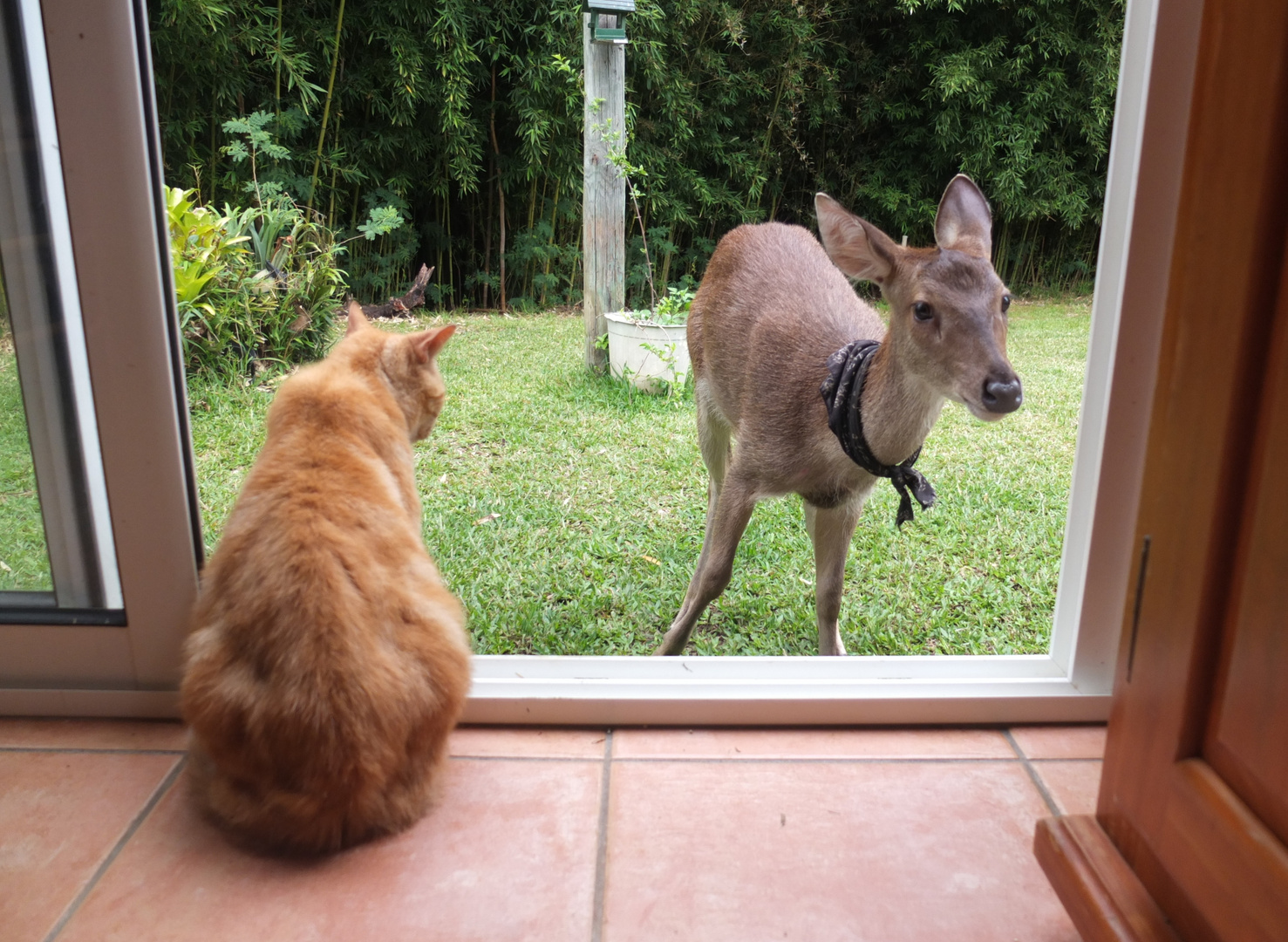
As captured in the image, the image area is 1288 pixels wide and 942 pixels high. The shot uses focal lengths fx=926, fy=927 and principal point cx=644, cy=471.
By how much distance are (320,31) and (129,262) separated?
388 cm

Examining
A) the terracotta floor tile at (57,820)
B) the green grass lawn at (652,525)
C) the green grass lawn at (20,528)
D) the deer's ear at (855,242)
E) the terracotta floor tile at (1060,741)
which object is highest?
the deer's ear at (855,242)

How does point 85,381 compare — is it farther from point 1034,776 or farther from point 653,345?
point 653,345

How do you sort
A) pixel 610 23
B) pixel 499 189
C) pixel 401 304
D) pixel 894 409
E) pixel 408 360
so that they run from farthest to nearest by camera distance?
pixel 499 189
pixel 401 304
pixel 610 23
pixel 894 409
pixel 408 360

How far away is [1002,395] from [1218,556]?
80cm

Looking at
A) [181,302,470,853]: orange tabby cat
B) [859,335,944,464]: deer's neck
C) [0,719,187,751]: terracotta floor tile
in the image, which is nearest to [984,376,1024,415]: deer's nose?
[859,335,944,464]: deer's neck

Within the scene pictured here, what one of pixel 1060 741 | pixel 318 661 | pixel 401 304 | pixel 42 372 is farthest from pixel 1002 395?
Answer: pixel 401 304

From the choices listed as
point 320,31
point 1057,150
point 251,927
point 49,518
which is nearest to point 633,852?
point 251,927

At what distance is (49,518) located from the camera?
1.40 meters

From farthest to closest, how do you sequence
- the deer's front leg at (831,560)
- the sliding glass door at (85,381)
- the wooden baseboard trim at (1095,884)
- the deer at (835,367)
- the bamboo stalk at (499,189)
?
the bamboo stalk at (499,189)
the deer's front leg at (831,560)
the deer at (835,367)
the sliding glass door at (85,381)
the wooden baseboard trim at (1095,884)

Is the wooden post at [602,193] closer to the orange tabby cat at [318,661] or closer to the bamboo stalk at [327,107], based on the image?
the bamboo stalk at [327,107]

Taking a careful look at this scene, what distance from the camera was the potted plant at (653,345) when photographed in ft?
12.6

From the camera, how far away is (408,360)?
1513 millimetres

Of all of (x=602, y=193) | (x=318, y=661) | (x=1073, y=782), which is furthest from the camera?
(x=602, y=193)

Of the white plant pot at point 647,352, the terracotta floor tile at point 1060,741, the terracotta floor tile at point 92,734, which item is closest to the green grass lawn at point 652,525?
the white plant pot at point 647,352
